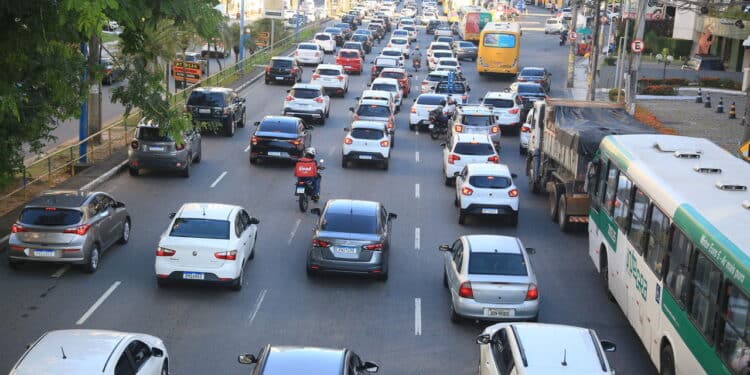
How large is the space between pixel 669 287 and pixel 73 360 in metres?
7.91

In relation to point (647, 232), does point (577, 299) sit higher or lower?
lower

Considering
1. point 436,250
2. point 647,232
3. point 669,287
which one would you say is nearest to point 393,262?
point 436,250

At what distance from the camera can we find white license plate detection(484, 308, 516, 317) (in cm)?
1692

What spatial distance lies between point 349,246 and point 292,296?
4.57 ft

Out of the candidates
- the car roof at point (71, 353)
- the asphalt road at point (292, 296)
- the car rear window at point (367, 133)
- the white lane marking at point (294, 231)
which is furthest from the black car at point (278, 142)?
the car roof at point (71, 353)

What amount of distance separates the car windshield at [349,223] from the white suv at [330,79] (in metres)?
28.7

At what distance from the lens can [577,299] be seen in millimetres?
19578

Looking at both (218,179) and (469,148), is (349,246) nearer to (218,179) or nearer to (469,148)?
(469,148)

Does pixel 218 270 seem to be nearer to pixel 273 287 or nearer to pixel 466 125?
pixel 273 287

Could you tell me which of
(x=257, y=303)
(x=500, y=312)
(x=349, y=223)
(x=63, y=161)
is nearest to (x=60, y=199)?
(x=257, y=303)

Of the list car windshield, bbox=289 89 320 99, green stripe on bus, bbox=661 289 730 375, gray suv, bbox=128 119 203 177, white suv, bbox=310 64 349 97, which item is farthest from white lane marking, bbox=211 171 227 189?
white suv, bbox=310 64 349 97

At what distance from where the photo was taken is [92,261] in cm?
1978

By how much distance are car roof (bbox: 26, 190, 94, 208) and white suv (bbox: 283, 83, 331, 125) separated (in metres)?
19.4

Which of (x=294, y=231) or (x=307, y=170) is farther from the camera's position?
(x=307, y=170)
